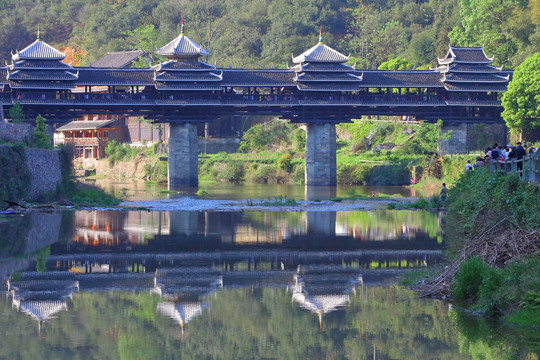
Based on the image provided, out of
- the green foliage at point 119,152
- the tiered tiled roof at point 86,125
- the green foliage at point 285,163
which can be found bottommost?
the green foliage at point 285,163

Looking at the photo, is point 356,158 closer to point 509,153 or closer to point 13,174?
point 13,174

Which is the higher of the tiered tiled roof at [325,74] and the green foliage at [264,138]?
the tiered tiled roof at [325,74]

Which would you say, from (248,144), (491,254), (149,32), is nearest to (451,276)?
(491,254)

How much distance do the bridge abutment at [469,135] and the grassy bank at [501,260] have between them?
47285 millimetres

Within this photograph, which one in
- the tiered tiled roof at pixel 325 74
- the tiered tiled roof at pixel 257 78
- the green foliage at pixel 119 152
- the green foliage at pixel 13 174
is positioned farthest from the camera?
the green foliage at pixel 119 152

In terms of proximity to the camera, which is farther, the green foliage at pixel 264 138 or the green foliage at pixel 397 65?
the green foliage at pixel 397 65

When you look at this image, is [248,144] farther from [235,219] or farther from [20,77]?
[235,219]

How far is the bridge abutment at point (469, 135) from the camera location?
72812 mm

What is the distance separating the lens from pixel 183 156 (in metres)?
69.6

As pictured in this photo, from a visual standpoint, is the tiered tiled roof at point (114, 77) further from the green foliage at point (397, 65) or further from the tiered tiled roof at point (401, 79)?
the green foliage at point (397, 65)

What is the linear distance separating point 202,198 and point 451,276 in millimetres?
35467

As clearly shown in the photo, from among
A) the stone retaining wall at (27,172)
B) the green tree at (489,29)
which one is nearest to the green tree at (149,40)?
the green tree at (489,29)

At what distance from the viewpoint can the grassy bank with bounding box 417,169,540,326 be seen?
18.6 metres

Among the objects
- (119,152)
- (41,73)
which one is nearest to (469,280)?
(41,73)
